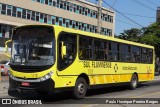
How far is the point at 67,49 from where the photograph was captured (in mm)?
15266

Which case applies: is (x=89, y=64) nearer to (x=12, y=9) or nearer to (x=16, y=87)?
(x=16, y=87)

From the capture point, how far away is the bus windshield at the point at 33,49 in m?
14.3

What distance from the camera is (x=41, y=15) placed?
6350cm

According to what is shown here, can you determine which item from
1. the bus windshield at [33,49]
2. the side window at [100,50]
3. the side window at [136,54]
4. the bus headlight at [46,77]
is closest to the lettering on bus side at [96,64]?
the side window at [100,50]

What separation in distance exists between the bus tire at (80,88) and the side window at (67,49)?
1.04 metres

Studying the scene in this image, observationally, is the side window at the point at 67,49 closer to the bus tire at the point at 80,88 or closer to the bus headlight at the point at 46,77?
the bus headlight at the point at 46,77

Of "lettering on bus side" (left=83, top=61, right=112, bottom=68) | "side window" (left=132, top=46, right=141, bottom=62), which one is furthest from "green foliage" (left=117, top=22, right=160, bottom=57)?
"lettering on bus side" (left=83, top=61, right=112, bottom=68)

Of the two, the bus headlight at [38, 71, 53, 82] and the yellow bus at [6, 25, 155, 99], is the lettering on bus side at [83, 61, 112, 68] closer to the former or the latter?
the yellow bus at [6, 25, 155, 99]

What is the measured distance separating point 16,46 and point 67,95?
370 cm

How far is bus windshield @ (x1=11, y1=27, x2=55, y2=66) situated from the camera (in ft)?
47.0

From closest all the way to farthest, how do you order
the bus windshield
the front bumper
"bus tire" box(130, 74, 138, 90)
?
the front bumper → the bus windshield → "bus tire" box(130, 74, 138, 90)

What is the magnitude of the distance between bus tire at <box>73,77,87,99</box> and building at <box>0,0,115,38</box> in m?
41.6

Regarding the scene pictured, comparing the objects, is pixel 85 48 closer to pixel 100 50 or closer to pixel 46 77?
pixel 100 50

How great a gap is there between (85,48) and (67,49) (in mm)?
1465
